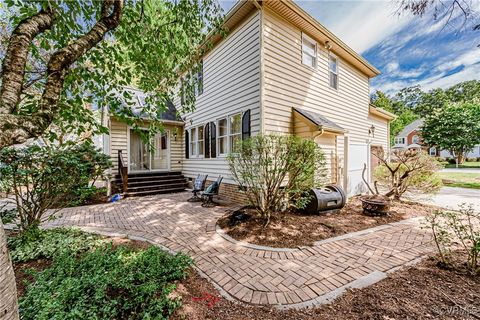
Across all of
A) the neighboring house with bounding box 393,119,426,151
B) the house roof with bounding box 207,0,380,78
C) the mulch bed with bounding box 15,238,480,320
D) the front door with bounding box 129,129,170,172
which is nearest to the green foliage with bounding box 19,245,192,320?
the mulch bed with bounding box 15,238,480,320

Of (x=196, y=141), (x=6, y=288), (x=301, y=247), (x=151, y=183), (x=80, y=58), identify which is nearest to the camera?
(x=6, y=288)

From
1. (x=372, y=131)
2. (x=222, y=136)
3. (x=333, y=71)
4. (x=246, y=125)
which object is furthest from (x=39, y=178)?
(x=372, y=131)

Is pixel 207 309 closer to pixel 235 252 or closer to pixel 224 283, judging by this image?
pixel 224 283

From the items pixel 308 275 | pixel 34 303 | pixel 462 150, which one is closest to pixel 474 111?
pixel 462 150

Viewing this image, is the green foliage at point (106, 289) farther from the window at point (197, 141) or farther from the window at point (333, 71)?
the window at point (333, 71)

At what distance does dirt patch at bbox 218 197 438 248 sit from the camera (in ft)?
13.1

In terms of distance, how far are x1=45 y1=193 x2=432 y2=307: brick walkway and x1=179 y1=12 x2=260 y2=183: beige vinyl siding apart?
3.23 metres

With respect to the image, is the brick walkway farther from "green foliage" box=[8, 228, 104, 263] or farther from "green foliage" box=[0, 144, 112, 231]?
"green foliage" box=[0, 144, 112, 231]

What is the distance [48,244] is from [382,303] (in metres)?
5.19

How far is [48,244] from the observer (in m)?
3.47

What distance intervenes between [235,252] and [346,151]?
713cm

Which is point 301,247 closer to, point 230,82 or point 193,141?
point 230,82

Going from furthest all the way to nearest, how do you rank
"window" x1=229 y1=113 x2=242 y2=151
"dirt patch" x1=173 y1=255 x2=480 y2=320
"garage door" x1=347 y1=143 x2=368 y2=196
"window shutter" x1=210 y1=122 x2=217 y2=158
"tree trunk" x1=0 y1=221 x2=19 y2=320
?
"garage door" x1=347 y1=143 x2=368 y2=196, "window shutter" x1=210 y1=122 x2=217 y2=158, "window" x1=229 y1=113 x2=242 y2=151, "dirt patch" x1=173 y1=255 x2=480 y2=320, "tree trunk" x1=0 y1=221 x2=19 y2=320

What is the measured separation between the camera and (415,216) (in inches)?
223
